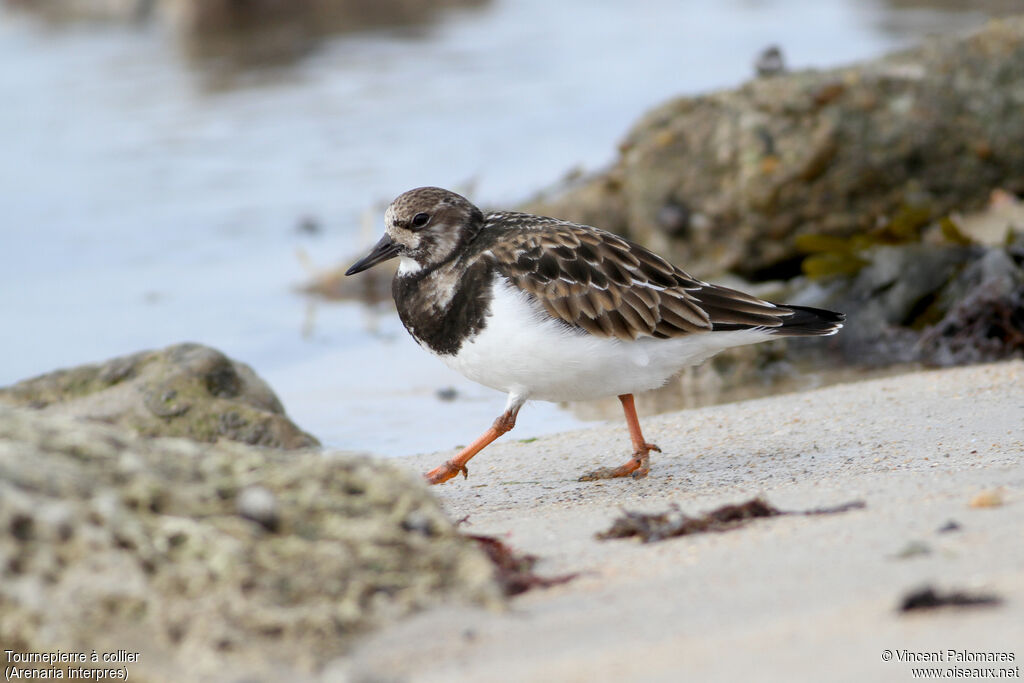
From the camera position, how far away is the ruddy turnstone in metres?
3.82

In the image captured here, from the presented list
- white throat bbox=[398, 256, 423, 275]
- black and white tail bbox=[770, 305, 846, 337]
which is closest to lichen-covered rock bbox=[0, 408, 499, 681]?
white throat bbox=[398, 256, 423, 275]

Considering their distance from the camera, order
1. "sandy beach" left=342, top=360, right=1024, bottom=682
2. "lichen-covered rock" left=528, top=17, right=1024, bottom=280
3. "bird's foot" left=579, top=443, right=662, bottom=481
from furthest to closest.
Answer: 1. "lichen-covered rock" left=528, top=17, right=1024, bottom=280
2. "bird's foot" left=579, top=443, right=662, bottom=481
3. "sandy beach" left=342, top=360, right=1024, bottom=682

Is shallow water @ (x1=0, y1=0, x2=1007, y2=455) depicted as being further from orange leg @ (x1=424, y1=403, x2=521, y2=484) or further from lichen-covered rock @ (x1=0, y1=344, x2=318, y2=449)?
orange leg @ (x1=424, y1=403, x2=521, y2=484)

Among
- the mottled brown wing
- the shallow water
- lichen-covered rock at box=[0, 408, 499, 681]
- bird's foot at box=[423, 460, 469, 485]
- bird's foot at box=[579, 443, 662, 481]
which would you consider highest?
the shallow water

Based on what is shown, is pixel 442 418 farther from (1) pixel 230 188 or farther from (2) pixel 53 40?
(2) pixel 53 40

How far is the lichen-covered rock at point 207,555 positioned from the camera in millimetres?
2260

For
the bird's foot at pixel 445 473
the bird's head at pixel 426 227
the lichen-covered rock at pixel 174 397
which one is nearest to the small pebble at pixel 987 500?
the bird's foot at pixel 445 473

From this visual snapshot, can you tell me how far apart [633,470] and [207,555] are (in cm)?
194

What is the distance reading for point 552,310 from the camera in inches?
151

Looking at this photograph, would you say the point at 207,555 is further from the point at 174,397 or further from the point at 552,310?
the point at 174,397

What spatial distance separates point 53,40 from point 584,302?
15.2m

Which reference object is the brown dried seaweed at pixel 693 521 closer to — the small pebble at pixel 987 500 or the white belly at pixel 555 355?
the small pebble at pixel 987 500

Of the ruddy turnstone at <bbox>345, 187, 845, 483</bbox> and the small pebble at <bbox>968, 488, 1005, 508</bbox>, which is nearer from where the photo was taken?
the small pebble at <bbox>968, 488, 1005, 508</bbox>

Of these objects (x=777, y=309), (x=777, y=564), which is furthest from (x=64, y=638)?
(x=777, y=309)
